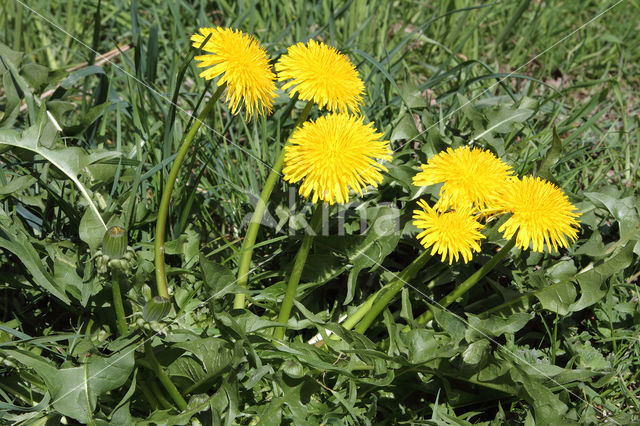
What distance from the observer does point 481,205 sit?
1.43m

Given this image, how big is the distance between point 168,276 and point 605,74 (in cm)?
228

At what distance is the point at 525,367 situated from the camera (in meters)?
1.59

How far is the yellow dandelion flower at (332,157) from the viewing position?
4.41 ft

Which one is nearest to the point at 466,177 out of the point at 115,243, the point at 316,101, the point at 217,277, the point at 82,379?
the point at 316,101

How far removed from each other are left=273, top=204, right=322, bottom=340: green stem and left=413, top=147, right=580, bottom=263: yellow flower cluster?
25 cm

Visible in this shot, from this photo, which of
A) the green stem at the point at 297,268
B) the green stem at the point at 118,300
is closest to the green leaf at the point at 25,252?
the green stem at the point at 118,300

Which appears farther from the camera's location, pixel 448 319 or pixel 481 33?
pixel 481 33

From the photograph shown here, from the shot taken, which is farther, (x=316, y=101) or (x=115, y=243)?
(x=316, y=101)

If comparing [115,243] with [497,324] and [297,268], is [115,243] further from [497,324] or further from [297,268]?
[497,324]

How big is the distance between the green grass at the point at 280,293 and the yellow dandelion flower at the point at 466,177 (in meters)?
0.28

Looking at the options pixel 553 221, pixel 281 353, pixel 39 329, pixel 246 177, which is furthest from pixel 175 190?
pixel 553 221

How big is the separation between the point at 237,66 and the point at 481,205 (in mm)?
668

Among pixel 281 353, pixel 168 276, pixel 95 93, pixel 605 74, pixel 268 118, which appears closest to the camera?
pixel 281 353

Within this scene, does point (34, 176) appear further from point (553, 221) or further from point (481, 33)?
point (481, 33)
